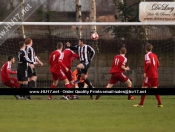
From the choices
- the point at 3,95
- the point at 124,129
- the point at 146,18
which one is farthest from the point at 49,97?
the point at 124,129

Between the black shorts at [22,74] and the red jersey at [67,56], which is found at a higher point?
the red jersey at [67,56]

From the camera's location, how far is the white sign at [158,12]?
26.6m

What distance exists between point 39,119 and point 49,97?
7278 millimetres

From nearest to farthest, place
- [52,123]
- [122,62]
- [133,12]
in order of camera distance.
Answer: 1. [52,123]
2. [122,62]
3. [133,12]

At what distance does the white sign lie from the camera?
26609mm

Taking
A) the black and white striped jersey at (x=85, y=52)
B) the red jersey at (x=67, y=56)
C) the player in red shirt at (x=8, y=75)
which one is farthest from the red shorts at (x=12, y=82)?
the black and white striped jersey at (x=85, y=52)

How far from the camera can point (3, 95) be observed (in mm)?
24641

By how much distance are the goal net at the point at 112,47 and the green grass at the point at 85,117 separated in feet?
20.1

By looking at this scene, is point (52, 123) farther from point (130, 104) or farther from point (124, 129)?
point (130, 104)

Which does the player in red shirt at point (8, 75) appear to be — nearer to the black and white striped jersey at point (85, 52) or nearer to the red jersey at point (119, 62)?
the black and white striped jersey at point (85, 52)

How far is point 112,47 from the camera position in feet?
86.2

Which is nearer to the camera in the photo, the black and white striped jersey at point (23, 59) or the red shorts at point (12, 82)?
the black and white striped jersey at point (23, 59)

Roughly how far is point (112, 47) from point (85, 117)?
36.9 ft

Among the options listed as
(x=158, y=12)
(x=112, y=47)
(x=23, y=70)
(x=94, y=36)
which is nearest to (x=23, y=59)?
(x=23, y=70)
